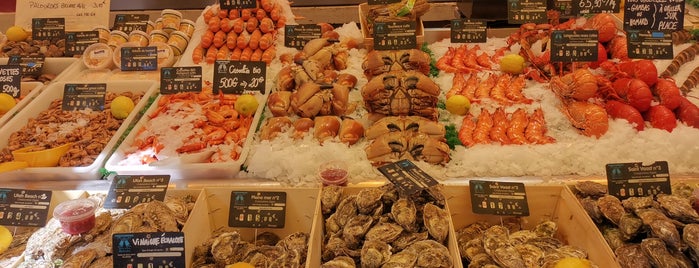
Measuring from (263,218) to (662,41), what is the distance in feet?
8.96

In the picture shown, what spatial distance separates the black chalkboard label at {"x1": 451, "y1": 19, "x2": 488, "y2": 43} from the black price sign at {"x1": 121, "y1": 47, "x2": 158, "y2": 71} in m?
2.35

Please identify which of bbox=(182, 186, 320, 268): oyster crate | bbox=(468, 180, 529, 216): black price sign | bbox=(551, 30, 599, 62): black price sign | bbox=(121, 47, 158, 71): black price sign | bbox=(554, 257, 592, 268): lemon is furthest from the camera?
bbox=(121, 47, 158, 71): black price sign

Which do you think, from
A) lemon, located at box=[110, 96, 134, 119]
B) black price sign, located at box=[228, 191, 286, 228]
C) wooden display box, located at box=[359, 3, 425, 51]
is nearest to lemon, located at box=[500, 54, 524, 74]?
wooden display box, located at box=[359, 3, 425, 51]

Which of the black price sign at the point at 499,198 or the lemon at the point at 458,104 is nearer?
the black price sign at the point at 499,198

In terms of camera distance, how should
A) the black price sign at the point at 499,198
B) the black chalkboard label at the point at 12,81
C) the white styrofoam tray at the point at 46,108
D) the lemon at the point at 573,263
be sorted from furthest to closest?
the black chalkboard label at the point at 12,81, the white styrofoam tray at the point at 46,108, the black price sign at the point at 499,198, the lemon at the point at 573,263

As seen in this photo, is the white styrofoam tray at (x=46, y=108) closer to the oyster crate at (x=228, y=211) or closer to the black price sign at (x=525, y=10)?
the oyster crate at (x=228, y=211)

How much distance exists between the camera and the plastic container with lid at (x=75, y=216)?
219 centimetres

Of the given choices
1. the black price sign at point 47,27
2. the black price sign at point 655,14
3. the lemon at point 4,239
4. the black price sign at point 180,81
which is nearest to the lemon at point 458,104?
the black price sign at point 655,14

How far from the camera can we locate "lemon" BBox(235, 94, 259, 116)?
3277 millimetres

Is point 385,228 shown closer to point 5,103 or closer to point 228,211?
point 228,211

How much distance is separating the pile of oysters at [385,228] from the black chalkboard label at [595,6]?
2272mm

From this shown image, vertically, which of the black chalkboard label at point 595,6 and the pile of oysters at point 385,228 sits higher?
the black chalkboard label at point 595,6

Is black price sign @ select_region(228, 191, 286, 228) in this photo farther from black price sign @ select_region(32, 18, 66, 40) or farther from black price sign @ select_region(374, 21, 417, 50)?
black price sign @ select_region(32, 18, 66, 40)

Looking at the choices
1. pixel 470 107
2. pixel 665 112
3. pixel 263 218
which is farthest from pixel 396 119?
pixel 665 112
